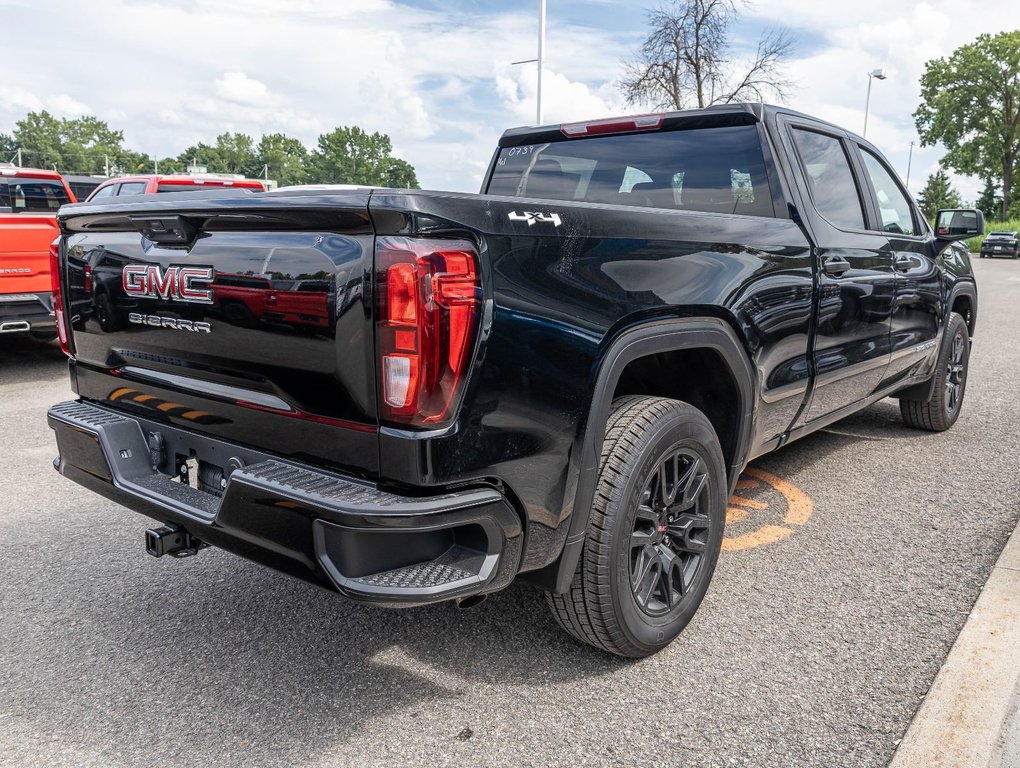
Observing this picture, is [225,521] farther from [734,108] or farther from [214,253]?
[734,108]

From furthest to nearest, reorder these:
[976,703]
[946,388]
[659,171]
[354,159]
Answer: [354,159] < [946,388] < [659,171] < [976,703]

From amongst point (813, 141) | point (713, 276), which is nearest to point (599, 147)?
point (813, 141)

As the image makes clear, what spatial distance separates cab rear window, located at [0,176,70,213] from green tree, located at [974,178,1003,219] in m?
67.1

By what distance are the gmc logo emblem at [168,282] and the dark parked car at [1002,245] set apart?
45163mm

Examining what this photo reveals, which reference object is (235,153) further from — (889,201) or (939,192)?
(889,201)

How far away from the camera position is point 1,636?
2.80 metres

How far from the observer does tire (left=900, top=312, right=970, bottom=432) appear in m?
Answer: 5.21

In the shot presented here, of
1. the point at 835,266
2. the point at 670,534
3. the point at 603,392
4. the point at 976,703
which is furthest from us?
the point at 835,266

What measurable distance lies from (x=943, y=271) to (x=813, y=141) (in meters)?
1.79

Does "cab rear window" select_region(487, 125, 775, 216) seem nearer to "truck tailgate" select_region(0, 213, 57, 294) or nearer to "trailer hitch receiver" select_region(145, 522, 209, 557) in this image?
"trailer hitch receiver" select_region(145, 522, 209, 557)

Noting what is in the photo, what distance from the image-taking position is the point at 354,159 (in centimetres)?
8138

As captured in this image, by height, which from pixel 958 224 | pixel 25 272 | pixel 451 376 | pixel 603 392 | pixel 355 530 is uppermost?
pixel 958 224

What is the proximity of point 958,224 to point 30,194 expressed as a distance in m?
9.38

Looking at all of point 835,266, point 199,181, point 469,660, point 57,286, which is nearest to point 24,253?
point 199,181
